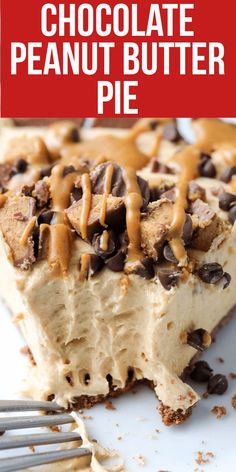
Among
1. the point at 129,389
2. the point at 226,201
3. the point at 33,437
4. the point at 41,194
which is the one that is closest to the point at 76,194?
the point at 41,194

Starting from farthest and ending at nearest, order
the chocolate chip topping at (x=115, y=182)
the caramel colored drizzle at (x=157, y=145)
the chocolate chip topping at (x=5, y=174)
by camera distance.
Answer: the caramel colored drizzle at (x=157, y=145), the chocolate chip topping at (x=5, y=174), the chocolate chip topping at (x=115, y=182)

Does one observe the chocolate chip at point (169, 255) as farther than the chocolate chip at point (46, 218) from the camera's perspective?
No

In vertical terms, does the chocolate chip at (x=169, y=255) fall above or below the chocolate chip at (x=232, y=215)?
below

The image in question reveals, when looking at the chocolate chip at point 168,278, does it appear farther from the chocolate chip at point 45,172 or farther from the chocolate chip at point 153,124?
the chocolate chip at point 153,124

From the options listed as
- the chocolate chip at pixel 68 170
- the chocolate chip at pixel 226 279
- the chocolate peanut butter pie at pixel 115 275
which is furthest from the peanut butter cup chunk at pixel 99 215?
the chocolate chip at pixel 226 279

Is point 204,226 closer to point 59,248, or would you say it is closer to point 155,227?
point 155,227

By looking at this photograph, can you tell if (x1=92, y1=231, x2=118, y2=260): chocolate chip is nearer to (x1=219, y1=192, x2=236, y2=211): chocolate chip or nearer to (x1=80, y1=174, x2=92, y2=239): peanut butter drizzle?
(x1=80, y1=174, x2=92, y2=239): peanut butter drizzle

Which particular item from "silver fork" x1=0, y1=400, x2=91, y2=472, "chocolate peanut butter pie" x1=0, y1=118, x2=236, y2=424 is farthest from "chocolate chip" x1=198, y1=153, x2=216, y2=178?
"silver fork" x1=0, y1=400, x2=91, y2=472

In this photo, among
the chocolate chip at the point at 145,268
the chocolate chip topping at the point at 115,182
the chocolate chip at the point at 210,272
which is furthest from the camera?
the chocolate chip topping at the point at 115,182

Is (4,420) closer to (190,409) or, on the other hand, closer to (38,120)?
(190,409)
